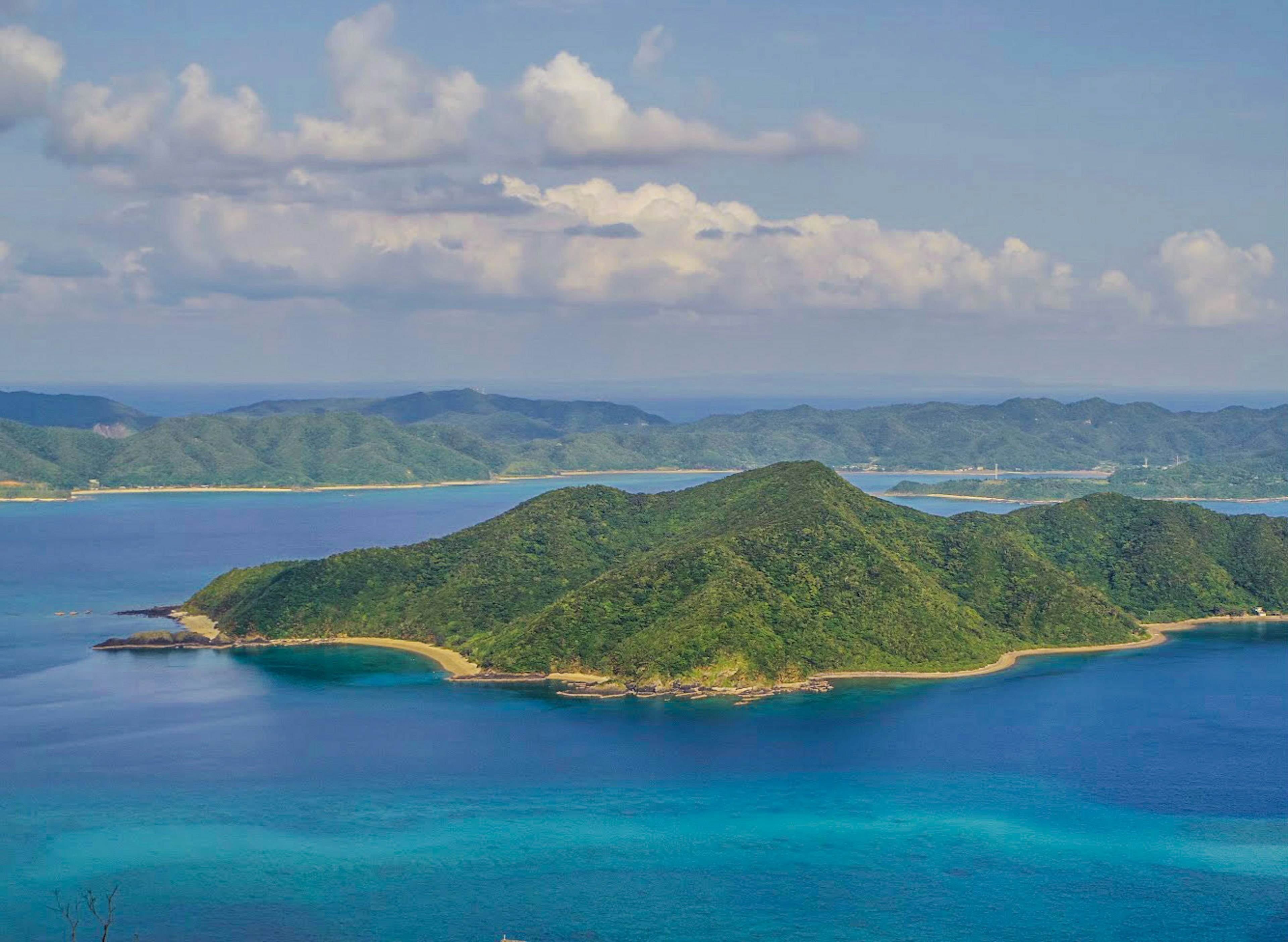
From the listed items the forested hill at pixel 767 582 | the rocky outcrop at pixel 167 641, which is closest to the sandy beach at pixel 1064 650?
the forested hill at pixel 767 582

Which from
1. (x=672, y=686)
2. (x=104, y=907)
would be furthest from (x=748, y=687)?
(x=104, y=907)

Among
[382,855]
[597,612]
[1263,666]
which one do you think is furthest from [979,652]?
[382,855]

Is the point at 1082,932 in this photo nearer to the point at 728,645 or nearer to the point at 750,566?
the point at 728,645

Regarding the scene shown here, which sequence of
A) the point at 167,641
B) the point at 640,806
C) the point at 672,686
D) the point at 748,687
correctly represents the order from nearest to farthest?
the point at 640,806 → the point at 672,686 → the point at 748,687 → the point at 167,641

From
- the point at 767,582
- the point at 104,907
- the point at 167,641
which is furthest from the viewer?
the point at 167,641

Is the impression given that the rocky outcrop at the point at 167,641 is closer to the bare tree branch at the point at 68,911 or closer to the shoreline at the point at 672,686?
the shoreline at the point at 672,686

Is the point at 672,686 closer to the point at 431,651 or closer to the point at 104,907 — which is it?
the point at 431,651
